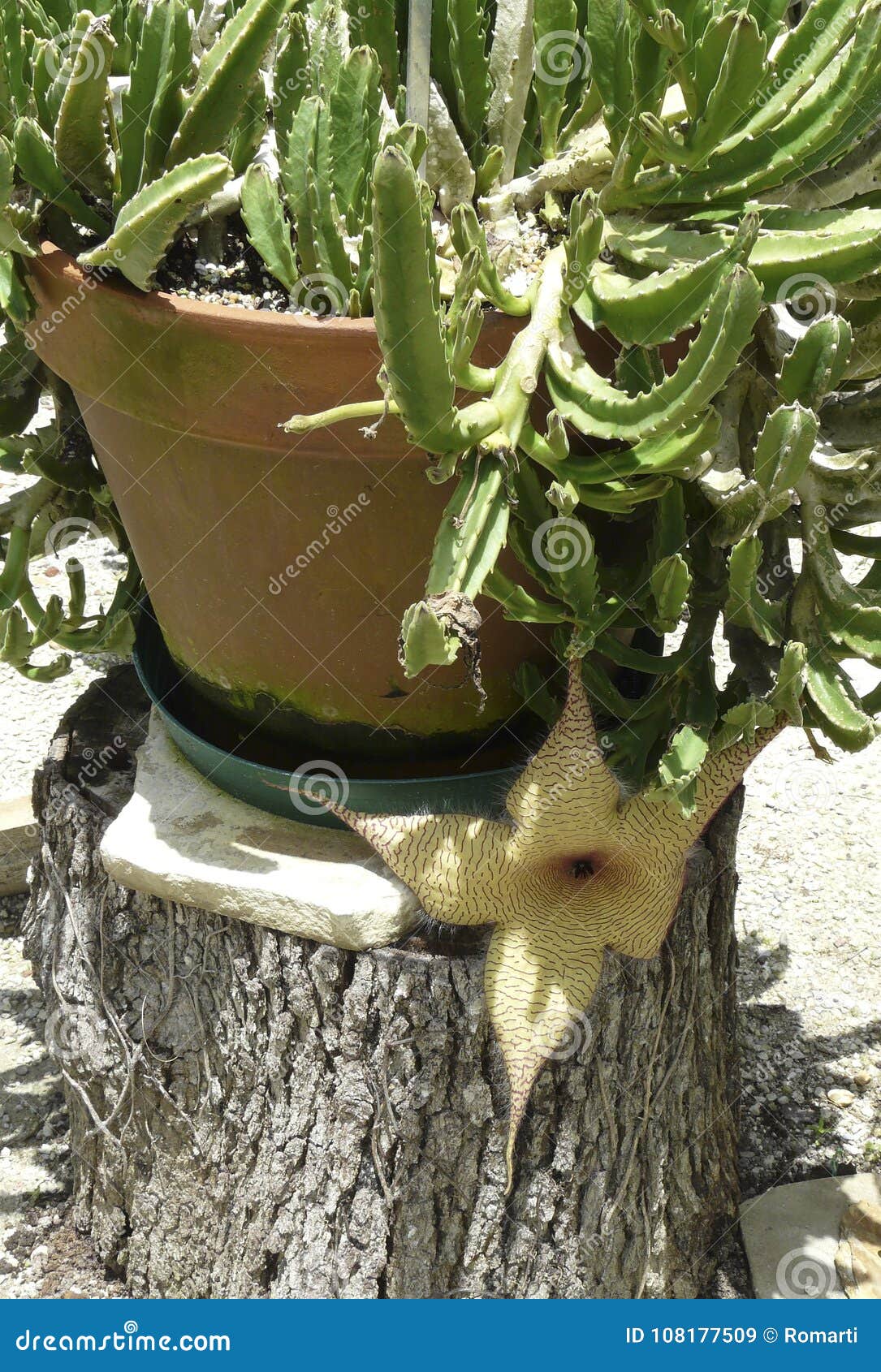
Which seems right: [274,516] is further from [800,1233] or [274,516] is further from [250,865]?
[800,1233]

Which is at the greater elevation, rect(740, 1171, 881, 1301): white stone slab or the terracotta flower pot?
the terracotta flower pot

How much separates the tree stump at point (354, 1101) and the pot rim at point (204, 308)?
49 cm

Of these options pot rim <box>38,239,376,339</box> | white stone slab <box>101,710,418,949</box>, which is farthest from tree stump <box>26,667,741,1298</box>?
pot rim <box>38,239,376,339</box>

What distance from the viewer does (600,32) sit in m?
0.97

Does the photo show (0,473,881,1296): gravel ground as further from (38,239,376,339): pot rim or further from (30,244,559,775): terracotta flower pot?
(38,239,376,339): pot rim

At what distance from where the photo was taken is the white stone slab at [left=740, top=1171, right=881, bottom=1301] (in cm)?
136

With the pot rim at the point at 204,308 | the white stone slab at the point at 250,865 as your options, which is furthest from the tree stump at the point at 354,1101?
the pot rim at the point at 204,308

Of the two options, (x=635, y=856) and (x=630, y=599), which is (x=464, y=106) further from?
(x=635, y=856)

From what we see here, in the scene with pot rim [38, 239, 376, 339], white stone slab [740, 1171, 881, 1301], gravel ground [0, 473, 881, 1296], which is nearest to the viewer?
pot rim [38, 239, 376, 339]

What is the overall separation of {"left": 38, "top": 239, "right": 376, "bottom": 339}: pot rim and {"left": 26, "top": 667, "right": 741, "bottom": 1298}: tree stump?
49cm

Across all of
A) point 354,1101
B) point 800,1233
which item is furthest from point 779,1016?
point 354,1101

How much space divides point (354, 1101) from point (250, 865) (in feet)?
0.71

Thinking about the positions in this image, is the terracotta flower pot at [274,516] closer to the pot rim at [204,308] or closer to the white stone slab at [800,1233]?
the pot rim at [204,308]

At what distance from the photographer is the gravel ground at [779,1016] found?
1.47 metres
